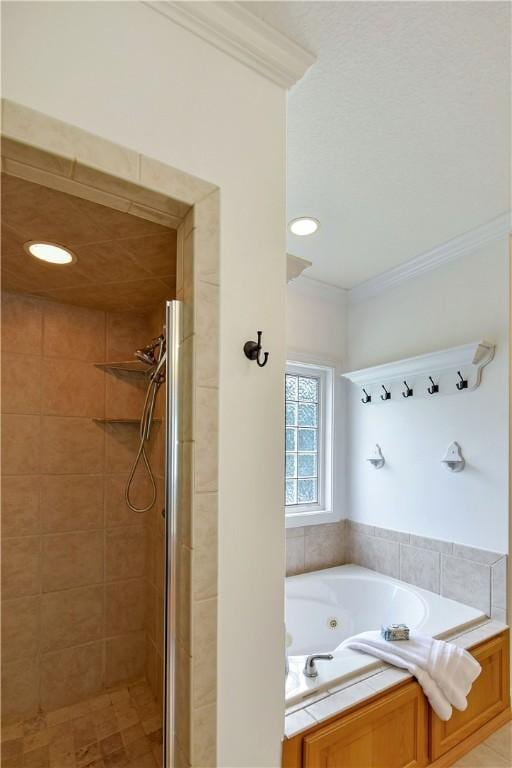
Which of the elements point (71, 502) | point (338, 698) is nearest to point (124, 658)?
point (71, 502)

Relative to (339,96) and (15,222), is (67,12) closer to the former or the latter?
(15,222)

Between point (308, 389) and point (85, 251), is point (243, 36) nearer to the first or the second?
point (85, 251)

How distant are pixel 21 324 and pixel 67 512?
0.96m

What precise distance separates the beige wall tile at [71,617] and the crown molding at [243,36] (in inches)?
92.8

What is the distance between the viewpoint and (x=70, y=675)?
205cm

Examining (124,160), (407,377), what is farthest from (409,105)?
(407,377)

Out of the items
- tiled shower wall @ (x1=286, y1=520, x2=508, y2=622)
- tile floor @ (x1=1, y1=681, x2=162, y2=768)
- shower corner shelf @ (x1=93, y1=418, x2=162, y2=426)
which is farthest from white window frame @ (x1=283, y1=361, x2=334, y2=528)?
tile floor @ (x1=1, y1=681, x2=162, y2=768)

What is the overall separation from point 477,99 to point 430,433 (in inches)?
70.9

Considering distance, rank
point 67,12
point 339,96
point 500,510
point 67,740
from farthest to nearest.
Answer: point 500,510, point 67,740, point 339,96, point 67,12

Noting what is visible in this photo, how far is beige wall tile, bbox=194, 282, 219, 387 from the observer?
1.16m

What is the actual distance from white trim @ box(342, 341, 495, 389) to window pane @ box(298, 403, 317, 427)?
363 mm

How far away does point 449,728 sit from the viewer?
6.08ft

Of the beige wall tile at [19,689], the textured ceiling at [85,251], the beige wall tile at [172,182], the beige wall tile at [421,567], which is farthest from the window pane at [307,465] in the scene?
the beige wall tile at [172,182]

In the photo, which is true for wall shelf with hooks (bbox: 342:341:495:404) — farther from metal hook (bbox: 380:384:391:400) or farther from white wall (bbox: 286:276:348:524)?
white wall (bbox: 286:276:348:524)
